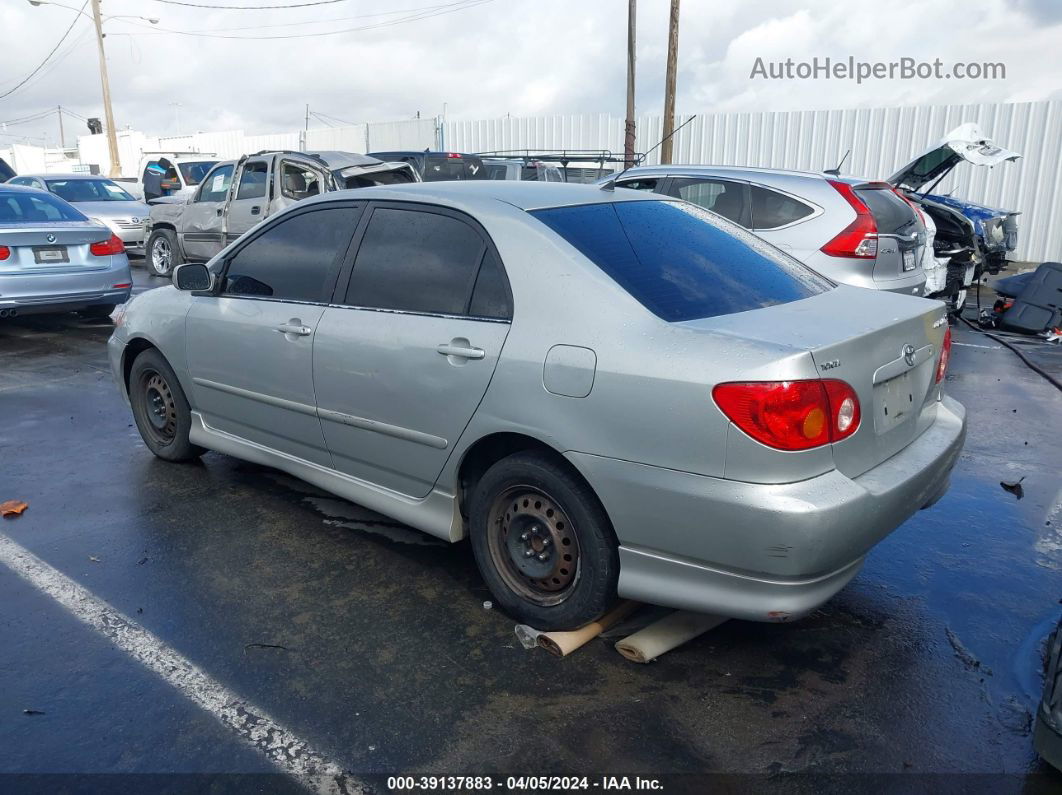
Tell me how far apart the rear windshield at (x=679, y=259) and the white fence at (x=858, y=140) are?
53.2ft

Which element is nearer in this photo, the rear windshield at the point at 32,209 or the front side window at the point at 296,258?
the front side window at the point at 296,258

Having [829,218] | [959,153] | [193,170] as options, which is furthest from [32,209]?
[193,170]

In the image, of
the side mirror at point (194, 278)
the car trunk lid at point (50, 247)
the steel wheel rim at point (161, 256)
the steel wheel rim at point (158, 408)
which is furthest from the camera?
the steel wheel rim at point (161, 256)

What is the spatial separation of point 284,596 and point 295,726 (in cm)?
98

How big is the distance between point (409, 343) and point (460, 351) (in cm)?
31

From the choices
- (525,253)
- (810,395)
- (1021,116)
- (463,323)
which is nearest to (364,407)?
(463,323)

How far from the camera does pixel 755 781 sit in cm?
267

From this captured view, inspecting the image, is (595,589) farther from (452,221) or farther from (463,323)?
(452,221)

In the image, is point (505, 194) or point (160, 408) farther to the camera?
point (160, 408)

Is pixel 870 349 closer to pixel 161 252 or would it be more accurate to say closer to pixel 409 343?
pixel 409 343

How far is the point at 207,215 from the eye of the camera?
1294 centimetres

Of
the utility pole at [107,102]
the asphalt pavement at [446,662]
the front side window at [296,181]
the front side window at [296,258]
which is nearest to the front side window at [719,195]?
the asphalt pavement at [446,662]

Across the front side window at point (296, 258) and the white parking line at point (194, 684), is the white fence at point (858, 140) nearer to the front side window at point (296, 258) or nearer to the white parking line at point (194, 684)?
the front side window at point (296, 258)

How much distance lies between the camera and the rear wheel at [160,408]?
5.18 m
